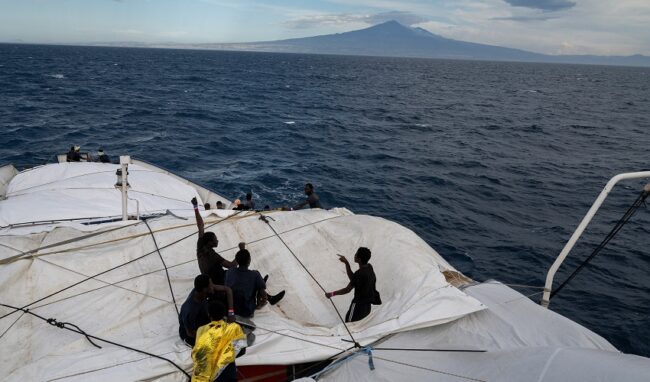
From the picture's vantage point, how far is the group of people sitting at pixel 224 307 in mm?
4914

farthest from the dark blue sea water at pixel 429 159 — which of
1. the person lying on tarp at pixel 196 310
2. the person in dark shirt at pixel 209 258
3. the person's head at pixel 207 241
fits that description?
the person lying on tarp at pixel 196 310

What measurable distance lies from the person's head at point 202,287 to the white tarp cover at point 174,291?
0.74 meters

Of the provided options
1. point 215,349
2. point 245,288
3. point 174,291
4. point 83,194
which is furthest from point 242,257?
point 83,194

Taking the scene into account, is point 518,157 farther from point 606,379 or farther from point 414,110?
point 606,379

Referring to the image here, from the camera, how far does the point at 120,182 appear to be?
31.6ft

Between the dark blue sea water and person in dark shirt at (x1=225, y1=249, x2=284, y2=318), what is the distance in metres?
11.9

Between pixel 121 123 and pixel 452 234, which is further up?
pixel 121 123

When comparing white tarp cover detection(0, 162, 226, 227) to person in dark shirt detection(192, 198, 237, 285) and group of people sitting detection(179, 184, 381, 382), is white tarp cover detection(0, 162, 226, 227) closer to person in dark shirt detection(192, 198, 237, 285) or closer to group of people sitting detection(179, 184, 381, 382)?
person in dark shirt detection(192, 198, 237, 285)

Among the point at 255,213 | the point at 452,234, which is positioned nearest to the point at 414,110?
the point at 452,234

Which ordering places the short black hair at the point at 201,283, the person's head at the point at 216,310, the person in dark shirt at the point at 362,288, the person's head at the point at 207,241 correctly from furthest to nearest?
the person's head at the point at 207,241 < the person in dark shirt at the point at 362,288 < the short black hair at the point at 201,283 < the person's head at the point at 216,310

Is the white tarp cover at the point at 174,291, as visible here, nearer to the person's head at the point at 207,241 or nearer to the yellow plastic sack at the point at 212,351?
the yellow plastic sack at the point at 212,351

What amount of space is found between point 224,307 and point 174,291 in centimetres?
278

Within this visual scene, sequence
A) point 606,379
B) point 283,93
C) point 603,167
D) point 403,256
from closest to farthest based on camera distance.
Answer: point 606,379 < point 403,256 < point 603,167 < point 283,93

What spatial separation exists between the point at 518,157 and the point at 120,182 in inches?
1303
